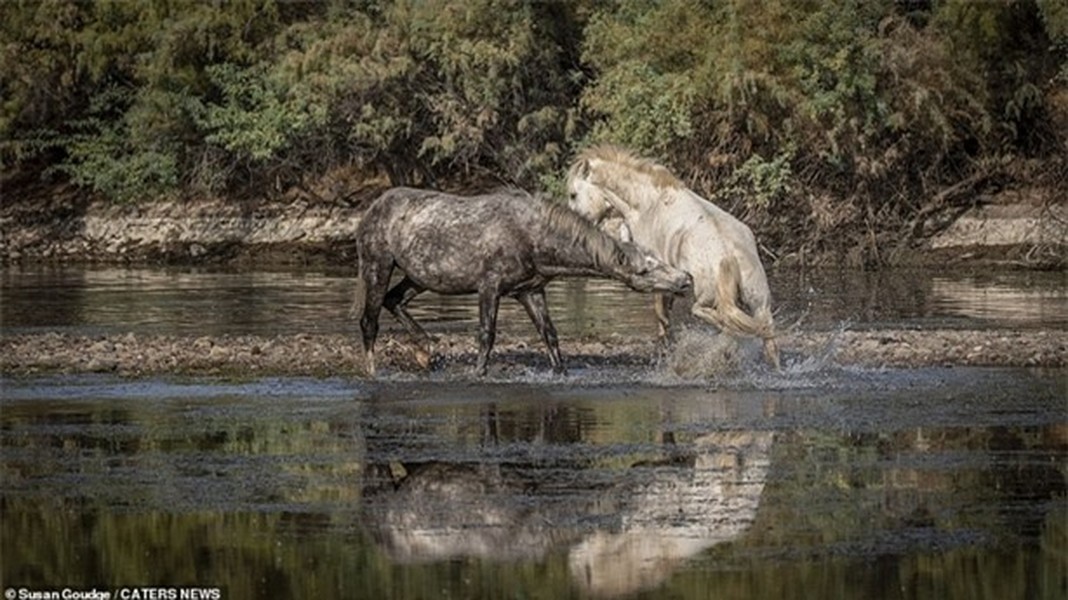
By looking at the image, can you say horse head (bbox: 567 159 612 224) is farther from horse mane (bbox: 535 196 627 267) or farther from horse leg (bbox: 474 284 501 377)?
horse leg (bbox: 474 284 501 377)

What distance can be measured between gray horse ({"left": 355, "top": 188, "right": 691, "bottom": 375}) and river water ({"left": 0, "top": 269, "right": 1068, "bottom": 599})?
104 centimetres

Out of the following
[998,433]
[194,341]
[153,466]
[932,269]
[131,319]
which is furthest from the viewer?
[932,269]

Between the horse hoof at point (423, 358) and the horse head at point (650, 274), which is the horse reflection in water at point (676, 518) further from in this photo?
the horse hoof at point (423, 358)

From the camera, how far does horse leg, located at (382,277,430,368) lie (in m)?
20.1

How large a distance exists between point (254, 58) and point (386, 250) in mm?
20871

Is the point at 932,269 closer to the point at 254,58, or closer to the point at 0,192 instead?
the point at 254,58

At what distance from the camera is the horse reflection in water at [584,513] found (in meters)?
11.2

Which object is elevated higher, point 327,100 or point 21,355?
point 327,100

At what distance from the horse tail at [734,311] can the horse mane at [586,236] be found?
3.09ft

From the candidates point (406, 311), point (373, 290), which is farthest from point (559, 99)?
point (373, 290)

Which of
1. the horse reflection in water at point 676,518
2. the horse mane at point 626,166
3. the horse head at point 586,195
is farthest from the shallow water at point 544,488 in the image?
the horse head at point 586,195

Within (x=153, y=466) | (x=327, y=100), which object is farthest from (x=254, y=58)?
(x=153, y=466)

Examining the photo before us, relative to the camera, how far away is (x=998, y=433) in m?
15.4

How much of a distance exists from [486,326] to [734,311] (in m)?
2.31
